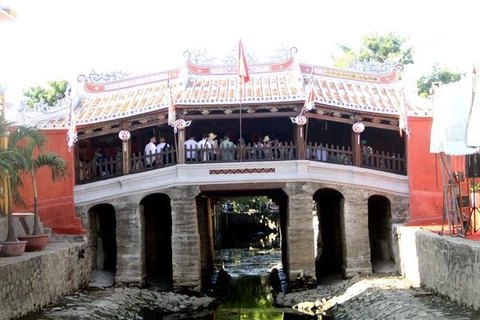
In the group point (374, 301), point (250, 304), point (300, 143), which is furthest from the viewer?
point (250, 304)

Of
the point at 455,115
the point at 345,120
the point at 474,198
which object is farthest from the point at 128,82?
the point at 474,198

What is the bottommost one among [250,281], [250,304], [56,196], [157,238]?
[250,304]

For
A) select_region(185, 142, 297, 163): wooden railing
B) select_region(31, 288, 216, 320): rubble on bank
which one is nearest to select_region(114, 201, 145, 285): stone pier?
select_region(31, 288, 216, 320): rubble on bank

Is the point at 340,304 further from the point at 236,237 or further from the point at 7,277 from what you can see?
the point at 236,237

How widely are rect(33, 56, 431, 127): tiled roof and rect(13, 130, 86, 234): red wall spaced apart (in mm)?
613

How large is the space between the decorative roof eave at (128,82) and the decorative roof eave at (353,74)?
12.9ft

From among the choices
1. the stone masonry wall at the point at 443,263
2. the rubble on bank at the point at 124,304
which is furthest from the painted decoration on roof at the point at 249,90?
the rubble on bank at the point at 124,304

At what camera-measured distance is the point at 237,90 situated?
19.0 meters

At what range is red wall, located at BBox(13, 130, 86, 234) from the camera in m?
18.9

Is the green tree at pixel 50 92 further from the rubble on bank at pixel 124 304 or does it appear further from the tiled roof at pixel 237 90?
the rubble on bank at pixel 124 304

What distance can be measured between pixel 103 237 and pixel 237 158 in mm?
5275

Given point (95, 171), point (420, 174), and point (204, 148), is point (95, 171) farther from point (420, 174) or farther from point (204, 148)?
point (420, 174)

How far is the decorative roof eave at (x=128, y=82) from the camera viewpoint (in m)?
20.5

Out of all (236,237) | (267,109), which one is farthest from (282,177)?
(236,237)
